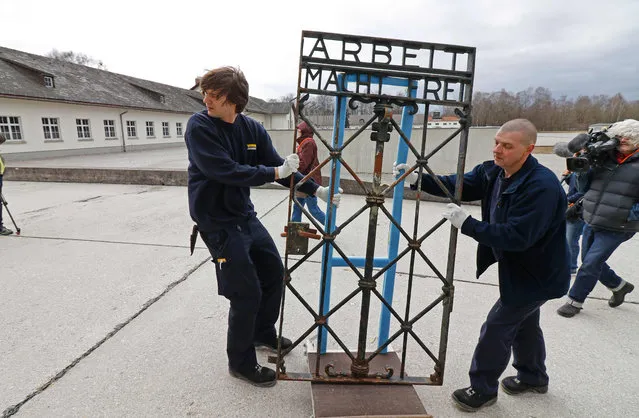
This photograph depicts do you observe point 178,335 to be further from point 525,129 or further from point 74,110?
point 74,110

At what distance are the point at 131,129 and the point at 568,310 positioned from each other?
2725 cm

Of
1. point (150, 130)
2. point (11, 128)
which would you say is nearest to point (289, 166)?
point (11, 128)

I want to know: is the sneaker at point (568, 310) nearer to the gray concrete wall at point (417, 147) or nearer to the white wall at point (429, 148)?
the gray concrete wall at point (417, 147)

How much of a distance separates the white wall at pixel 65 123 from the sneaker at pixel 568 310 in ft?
67.7

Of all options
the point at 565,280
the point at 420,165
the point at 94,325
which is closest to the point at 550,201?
the point at 565,280

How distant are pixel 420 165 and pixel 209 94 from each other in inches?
46.9

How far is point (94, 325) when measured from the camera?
2.89m

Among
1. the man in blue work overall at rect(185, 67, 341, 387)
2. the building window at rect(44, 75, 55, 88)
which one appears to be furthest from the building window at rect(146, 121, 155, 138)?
the man in blue work overall at rect(185, 67, 341, 387)

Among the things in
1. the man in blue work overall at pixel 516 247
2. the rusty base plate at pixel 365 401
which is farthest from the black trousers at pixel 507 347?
the rusty base plate at pixel 365 401

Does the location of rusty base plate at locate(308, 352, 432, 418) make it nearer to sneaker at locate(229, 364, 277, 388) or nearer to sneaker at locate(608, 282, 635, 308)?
sneaker at locate(229, 364, 277, 388)

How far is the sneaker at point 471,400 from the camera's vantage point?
83.0 inches

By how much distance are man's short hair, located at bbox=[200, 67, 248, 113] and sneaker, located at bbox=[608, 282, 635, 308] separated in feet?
12.0

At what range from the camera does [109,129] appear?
2314 centimetres

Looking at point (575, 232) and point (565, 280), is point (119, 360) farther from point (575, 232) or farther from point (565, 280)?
point (575, 232)
